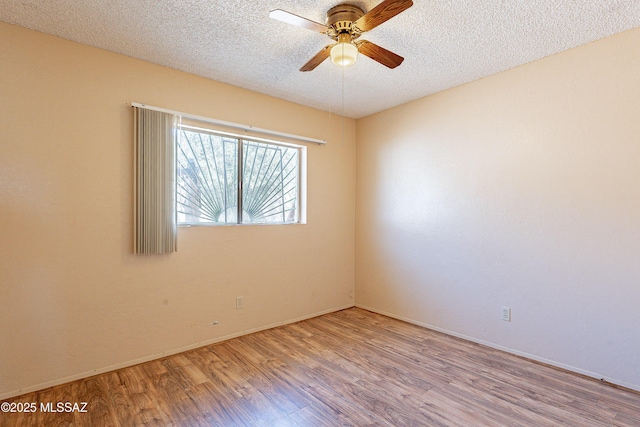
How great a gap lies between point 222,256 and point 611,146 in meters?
3.27

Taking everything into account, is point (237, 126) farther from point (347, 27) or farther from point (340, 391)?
point (340, 391)

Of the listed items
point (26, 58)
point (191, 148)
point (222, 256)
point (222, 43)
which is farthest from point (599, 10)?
point (26, 58)

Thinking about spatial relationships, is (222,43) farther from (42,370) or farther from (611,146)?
(611,146)

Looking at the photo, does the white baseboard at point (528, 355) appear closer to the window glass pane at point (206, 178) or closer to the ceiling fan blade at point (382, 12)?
the window glass pane at point (206, 178)

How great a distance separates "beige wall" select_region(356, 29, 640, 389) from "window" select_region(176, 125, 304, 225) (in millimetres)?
1227

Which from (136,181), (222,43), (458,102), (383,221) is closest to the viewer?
(222,43)

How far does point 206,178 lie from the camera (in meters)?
3.01

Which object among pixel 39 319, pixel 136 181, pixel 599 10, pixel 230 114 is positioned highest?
pixel 599 10

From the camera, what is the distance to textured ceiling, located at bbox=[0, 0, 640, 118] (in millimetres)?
1915

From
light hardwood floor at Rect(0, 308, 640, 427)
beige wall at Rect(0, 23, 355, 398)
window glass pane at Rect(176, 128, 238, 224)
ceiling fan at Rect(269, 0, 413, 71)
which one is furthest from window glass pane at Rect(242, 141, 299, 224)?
ceiling fan at Rect(269, 0, 413, 71)

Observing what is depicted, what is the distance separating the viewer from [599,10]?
1937 mm

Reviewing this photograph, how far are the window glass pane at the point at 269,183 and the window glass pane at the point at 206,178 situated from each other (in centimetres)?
13

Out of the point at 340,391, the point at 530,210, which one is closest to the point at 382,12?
the point at 530,210

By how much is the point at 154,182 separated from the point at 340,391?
214 cm
